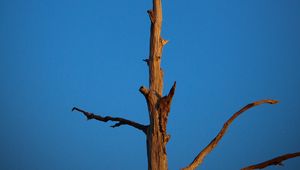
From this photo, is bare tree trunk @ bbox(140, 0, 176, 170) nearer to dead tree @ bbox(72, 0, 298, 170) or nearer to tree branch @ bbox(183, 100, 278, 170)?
dead tree @ bbox(72, 0, 298, 170)

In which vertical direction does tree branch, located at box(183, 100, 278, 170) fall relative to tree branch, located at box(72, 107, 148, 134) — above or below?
below

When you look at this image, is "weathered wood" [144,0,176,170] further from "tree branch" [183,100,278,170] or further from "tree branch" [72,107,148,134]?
"tree branch" [183,100,278,170]

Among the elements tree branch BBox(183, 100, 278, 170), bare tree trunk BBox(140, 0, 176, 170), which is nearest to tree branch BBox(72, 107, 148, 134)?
bare tree trunk BBox(140, 0, 176, 170)

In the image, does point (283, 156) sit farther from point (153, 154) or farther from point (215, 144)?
point (153, 154)

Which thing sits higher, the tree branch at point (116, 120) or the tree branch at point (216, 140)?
the tree branch at point (116, 120)

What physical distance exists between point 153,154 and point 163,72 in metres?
1.44

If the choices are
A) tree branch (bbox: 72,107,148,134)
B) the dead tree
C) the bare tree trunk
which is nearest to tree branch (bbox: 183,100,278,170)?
the dead tree

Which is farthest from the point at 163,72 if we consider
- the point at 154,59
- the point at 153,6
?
the point at 153,6

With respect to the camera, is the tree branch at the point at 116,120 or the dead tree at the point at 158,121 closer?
the dead tree at the point at 158,121

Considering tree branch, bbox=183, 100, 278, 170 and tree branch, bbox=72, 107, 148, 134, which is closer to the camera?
tree branch, bbox=183, 100, 278, 170

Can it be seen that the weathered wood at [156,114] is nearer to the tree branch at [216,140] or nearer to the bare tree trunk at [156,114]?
the bare tree trunk at [156,114]

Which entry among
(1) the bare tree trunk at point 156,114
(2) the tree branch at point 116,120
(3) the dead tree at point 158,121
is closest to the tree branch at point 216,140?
(3) the dead tree at point 158,121

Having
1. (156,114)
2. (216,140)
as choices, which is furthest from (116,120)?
(216,140)

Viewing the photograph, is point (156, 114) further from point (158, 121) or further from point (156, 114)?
point (158, 121)
